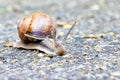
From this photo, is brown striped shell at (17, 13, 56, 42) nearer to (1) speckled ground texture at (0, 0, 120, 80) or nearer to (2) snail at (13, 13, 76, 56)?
(2) snail at (13, 13, 76, 56)

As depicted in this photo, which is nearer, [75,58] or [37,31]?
[75,58]

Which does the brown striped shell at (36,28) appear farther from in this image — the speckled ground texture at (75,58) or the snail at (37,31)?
the speckled ground texture at (75,58)

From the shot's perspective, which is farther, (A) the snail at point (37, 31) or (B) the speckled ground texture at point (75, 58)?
(A) the snail at point (37, 31)

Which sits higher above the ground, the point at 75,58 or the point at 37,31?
the point at 37,31

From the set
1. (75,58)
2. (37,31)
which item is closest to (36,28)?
(37,31)

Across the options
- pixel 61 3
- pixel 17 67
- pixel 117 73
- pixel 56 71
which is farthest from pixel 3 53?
pixel 61 3

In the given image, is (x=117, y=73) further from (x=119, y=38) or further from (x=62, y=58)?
(x=119, y=38)

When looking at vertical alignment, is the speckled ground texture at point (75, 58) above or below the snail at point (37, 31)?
below

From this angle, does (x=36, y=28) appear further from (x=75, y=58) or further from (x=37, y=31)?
(x=75, y=58)

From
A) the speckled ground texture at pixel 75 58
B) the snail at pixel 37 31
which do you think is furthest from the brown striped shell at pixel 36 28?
the speckled ground texture at pixel 75 58
